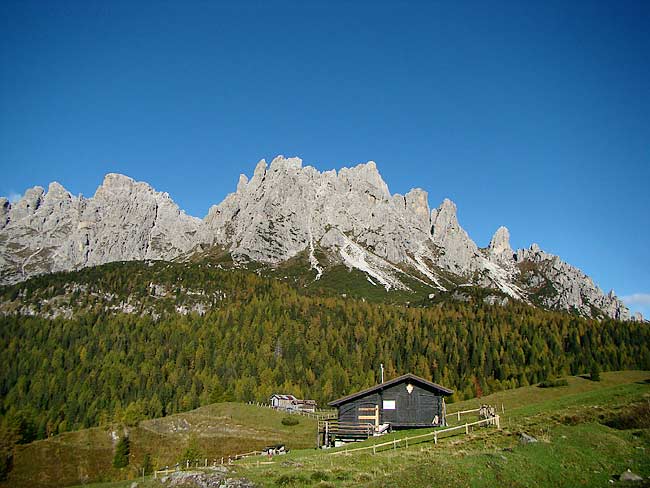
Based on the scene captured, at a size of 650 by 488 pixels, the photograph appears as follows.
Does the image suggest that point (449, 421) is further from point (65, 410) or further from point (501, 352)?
point (65, 410)

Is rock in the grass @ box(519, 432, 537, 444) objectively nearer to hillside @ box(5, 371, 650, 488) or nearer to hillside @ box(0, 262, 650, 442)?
hillside @ box(5, 371, 650, 488)

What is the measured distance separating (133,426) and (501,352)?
97184 millimetres

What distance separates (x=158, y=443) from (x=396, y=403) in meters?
48.7

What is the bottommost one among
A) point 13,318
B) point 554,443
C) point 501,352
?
point 554,443

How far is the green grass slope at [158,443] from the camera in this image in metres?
74.2

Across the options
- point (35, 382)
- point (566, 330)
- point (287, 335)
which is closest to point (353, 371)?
point (287, 335)

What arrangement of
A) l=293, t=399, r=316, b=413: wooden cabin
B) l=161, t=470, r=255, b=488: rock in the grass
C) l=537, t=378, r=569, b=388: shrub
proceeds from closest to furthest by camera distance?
l=161, t=470, r=255, b=488: rock in the grass → l=537, t=378, r=569, b=388: shrub → l=293, t=399, r=316, b=413: wooden cabin

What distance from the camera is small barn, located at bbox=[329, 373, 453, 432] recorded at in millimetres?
59000

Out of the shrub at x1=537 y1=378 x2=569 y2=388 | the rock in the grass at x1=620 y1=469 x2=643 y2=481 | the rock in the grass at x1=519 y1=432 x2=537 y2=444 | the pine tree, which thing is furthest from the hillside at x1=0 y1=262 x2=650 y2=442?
Result: the rock in the grass at x1=620 y1=469 x2=643 y2=481

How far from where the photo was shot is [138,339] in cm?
17612

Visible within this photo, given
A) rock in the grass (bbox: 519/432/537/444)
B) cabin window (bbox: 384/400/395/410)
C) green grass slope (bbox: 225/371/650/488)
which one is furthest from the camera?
cabin window (bbox: 384/400/395/410)

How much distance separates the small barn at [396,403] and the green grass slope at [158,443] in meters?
15.9

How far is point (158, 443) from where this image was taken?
8700cm

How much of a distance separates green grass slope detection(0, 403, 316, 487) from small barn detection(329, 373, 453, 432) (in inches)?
625
